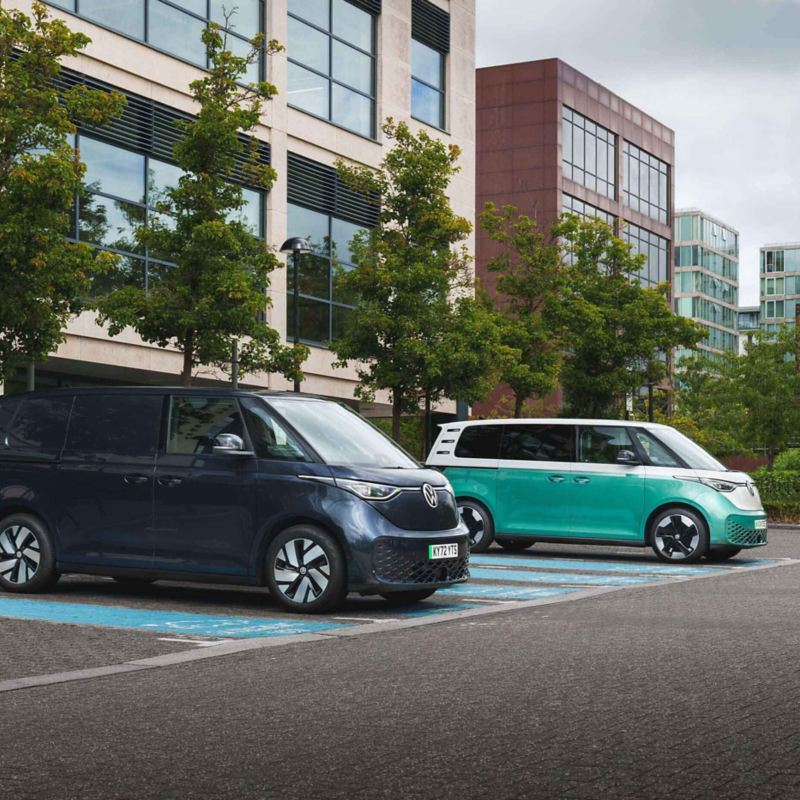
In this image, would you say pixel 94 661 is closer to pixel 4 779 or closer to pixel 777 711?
pixel 4 779

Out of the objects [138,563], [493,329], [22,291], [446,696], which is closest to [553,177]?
[493,329]

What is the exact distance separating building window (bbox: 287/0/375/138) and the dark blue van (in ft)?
72.4

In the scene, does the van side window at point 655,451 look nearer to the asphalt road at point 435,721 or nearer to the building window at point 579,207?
the asphalt road at point 435,721

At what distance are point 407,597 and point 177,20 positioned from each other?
19922 millimetres

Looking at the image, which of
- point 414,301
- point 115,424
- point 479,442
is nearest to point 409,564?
point 115,424

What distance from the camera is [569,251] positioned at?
126 feet

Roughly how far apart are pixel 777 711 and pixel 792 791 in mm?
1725

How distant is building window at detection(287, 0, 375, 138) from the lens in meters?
33.5

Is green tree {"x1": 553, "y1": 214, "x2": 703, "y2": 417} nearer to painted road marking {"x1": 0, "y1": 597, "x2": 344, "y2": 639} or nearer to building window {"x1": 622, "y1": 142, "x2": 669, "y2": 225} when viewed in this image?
painted road marking {"x1": 0, "y1": 597, "x2": 344, "y2": 639}

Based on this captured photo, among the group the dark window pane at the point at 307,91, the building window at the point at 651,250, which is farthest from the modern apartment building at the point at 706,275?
the dark window pane at the point at 307,91

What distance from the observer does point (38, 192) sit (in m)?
17.7

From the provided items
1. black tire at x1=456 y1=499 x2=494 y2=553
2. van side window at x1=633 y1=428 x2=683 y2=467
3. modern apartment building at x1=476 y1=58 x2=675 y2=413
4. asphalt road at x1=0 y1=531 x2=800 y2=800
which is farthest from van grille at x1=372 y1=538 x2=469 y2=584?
modern apartment building at x1=476 y1=58 x2=675 y2=413

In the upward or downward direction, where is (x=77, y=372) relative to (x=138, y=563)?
upward

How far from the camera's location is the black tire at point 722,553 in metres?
17.9
